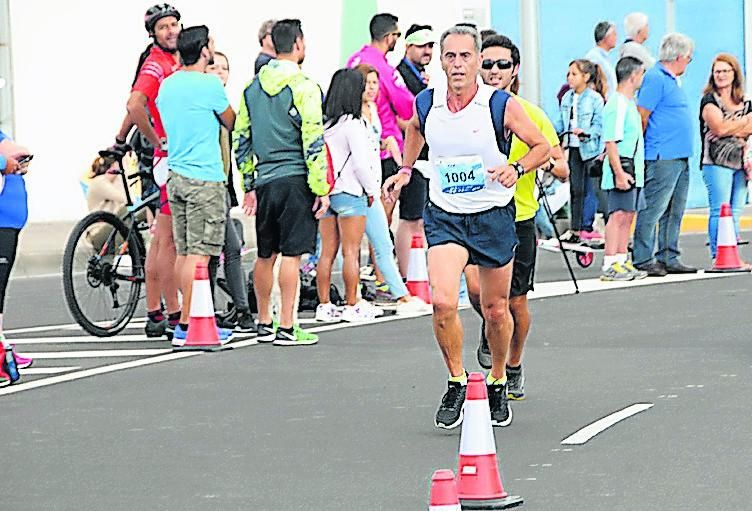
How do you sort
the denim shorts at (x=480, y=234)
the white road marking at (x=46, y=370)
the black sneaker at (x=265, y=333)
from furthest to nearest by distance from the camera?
1. the black sneaker at (x=265, y=333)
2. the white road marking at (x=46, y=370)
3. the denim shorts at (x=480, y=234)

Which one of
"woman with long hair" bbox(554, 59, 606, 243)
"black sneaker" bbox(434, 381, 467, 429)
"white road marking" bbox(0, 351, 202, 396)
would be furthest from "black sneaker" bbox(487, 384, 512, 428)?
"woman with long hair" bbox(554, 59, 606, 243)

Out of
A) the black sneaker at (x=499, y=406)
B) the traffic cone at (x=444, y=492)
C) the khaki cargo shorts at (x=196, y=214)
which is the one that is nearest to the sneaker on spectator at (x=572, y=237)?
the khaki cargo shorts at (x=196, y=214)

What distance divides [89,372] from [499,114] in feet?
12.2

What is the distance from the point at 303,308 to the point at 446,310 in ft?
19.2

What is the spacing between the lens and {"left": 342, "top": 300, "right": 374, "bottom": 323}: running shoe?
1405 centimetres

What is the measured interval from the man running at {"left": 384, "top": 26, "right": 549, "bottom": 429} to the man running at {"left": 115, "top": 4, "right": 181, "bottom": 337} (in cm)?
398

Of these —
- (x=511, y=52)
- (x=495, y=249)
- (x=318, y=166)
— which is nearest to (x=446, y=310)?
(x=495, y=249)

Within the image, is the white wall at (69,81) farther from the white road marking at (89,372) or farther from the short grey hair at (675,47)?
the white road marking at (89,372)

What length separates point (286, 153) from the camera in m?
12.5

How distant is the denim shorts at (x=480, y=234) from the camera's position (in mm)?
9148

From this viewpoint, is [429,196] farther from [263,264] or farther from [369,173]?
[369,173]

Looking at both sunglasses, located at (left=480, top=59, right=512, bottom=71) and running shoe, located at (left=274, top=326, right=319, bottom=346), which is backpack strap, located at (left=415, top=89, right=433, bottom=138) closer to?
sunglasses, located at (left=480, top=59, right=512, bottom=71)

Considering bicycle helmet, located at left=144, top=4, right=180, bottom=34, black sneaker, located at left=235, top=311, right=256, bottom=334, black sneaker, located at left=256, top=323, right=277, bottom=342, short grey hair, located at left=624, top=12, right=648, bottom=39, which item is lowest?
black sneaker, located at left=235, top=311, right=256, bottom=334

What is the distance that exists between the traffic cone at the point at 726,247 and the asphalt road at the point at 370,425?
3.26 m
